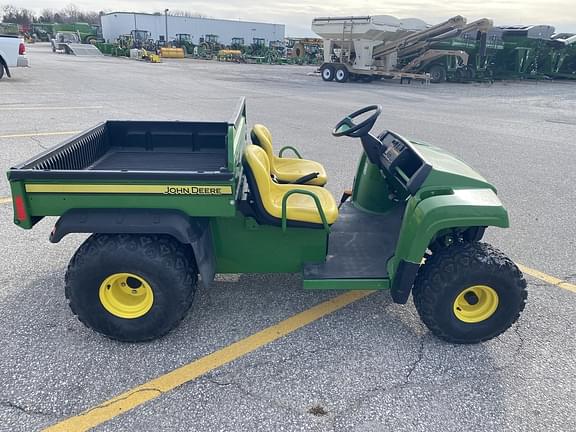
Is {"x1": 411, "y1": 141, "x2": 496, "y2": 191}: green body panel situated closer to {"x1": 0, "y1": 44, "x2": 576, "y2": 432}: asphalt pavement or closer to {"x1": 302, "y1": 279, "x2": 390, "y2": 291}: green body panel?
{"x1": 302, "y1": 279, "x2": 390, "y2": 291}: green body panel

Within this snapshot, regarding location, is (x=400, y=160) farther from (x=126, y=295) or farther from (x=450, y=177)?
(x=126, y=295)

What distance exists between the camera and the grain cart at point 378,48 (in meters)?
19.8

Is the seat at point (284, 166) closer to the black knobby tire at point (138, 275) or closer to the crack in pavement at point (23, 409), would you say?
the black knobby tire at point (138, 275)

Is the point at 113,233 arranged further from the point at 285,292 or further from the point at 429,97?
the point at 429,97

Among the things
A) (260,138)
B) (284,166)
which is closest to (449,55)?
(284,166)

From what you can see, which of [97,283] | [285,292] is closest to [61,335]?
[97,283]

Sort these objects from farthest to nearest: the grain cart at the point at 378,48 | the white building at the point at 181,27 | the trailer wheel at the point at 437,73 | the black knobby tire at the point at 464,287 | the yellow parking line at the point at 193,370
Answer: the white building at the point at 181,27 → the trailer wheel at the point at 437,73 → the grain cart at the point at 378,48 → the black knobby tire at the point at 464,287 → the yellow parking line at the point at 193,370

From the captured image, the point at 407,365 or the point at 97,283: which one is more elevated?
the point at 97,283

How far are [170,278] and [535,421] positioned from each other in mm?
2048

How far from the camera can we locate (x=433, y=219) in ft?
8.14

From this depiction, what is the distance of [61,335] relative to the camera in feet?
8.99

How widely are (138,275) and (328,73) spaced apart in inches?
800

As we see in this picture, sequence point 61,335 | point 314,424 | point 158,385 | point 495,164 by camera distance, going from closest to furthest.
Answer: point 314,424 < point 158,385 < point 61,335 < point 495,164

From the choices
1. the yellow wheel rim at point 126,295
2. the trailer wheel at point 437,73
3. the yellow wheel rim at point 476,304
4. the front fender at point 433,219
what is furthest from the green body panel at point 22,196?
the trailer wheel at point 437,73
